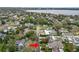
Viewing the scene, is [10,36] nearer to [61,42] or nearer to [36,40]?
[36,40]

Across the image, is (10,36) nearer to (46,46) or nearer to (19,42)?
(19,42)

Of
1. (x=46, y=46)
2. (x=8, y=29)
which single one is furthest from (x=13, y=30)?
(x=46, y=46)

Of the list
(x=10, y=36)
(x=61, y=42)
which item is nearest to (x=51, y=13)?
(x=61, y=42)
